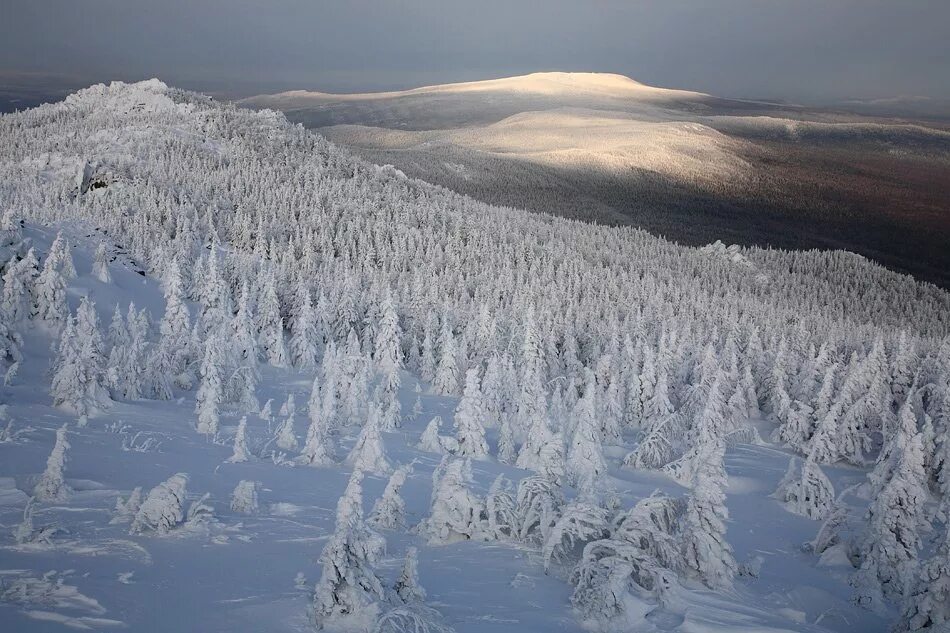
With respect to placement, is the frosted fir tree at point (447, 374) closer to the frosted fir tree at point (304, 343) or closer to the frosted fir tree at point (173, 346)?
the frosted fir tree at point (304, 343)

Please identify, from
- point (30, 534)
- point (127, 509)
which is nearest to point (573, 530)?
point (127, 509)

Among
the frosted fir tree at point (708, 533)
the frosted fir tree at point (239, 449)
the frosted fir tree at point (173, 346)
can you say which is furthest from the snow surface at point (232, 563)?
the frosted fir tree at point (173, 346)

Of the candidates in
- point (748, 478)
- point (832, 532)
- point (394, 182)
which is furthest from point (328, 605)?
point (394, 182)

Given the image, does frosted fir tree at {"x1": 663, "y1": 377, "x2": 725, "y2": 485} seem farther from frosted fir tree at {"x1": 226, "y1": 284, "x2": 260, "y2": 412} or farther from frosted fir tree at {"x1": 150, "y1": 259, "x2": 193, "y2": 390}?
frosted fir tree at {"x1": 150, "y1": 259, "x2": 193, "y2": 390}

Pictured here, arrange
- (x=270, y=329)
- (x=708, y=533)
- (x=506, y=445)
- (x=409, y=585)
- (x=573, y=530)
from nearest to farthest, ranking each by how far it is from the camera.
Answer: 1. (x=409, y=585)
2. (x=573, y=530)
3. (x=708, y=533)
4. (x=506, y=445)
5. (x=270, y=329)

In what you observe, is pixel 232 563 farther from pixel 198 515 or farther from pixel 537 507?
pixel 537 507

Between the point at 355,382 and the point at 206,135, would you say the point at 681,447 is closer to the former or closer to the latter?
the point at 355,382

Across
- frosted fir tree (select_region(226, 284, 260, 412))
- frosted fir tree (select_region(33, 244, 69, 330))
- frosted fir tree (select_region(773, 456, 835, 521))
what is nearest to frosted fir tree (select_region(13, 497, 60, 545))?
frosted fir tree (select_region(226, 284, 260, 412))
